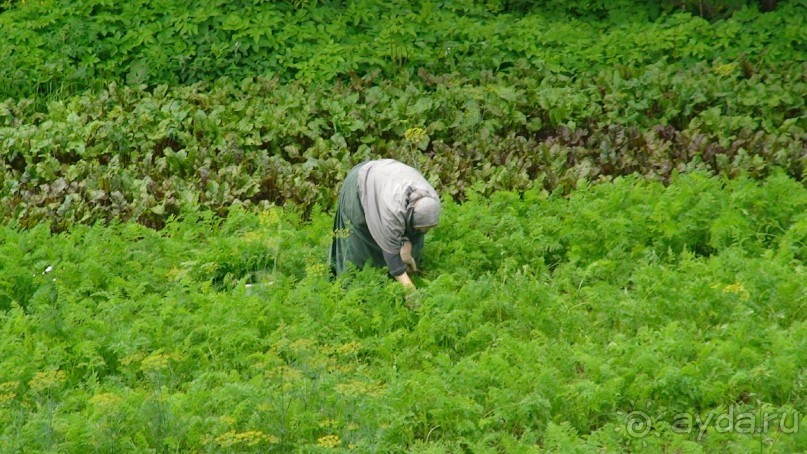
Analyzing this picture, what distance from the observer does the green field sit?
647 cm

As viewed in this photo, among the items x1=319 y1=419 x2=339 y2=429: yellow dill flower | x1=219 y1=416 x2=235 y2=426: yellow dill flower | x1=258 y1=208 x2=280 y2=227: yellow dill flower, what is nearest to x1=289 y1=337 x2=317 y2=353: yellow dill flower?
x1=319 y1=419 x2=339 y2=429: yellow dill flower

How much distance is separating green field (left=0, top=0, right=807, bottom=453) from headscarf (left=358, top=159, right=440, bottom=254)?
296 millimetres

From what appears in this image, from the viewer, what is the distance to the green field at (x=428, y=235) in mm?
6473

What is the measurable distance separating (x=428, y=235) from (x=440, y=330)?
1.48 m

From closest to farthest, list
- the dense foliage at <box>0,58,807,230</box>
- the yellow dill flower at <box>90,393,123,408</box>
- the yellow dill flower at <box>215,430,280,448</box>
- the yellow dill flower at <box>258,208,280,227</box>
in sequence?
the yellow dill flower at <box>215,430,280,448</box> → the yellow dill flower at <box>90,393,123,408</box> → the yellow dill flower at <box>258,208,280,227</box> → the dense foliage at <box>0,58,807,230</box>

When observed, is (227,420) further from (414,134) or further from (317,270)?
(414,134)

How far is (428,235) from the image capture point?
884 centimetres

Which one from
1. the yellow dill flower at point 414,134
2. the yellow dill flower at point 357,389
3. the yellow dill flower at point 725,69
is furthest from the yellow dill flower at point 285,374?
the yellow dill flower at point 725,69

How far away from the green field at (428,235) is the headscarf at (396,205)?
0.30m

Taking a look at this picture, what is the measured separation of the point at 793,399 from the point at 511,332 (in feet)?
5.81

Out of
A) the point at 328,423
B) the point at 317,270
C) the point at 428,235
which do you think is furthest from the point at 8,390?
the point at 428,235

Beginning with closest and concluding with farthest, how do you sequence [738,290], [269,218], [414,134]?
[738,290], [269,218], [414,134]

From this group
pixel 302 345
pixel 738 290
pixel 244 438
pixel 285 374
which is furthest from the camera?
pixel 738 290

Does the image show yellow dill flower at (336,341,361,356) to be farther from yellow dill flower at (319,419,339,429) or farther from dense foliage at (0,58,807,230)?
dense foliage at (0,58,807,230)
